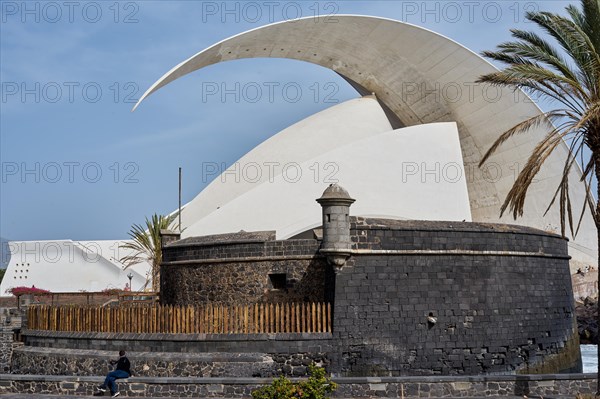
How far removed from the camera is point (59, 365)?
1537 centimetres

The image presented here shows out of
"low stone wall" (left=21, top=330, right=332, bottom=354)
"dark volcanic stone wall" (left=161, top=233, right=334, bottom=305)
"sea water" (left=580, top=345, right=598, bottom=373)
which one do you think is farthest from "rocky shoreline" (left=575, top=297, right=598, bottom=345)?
"low stone wall" (left=21, top=330, right=332, bottom=354)

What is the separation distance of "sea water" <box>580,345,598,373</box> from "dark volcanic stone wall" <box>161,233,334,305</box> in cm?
874

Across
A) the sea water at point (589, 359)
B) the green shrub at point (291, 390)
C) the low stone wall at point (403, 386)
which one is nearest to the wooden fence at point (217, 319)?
the low stone wall at point (403, 386)

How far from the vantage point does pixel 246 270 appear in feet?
52.5

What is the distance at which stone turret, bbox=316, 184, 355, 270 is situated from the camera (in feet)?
47.1

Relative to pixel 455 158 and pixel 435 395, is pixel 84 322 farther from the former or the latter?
pixel 455 158

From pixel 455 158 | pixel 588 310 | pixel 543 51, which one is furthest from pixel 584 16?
pixel 588 310

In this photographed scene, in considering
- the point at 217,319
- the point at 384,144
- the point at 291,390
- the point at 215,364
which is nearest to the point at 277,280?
the point at 217,319

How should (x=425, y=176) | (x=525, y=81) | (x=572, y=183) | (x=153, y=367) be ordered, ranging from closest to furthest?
1. (x=525, y=81)
2. (x=153, y=367)
3. (x=425, y=176)
4. (x=572, y=183)

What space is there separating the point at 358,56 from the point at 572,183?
9359mm

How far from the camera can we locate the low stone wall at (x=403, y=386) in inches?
451

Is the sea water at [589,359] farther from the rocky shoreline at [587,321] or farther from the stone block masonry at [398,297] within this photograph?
the stone block masonry at [398,297]

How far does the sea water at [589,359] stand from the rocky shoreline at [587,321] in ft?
1.34

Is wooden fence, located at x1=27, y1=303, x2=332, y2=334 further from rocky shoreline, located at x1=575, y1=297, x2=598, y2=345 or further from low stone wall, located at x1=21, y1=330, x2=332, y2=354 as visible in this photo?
rocky shoreline, located at x1=575, y1=297, x2=598, y2=345
